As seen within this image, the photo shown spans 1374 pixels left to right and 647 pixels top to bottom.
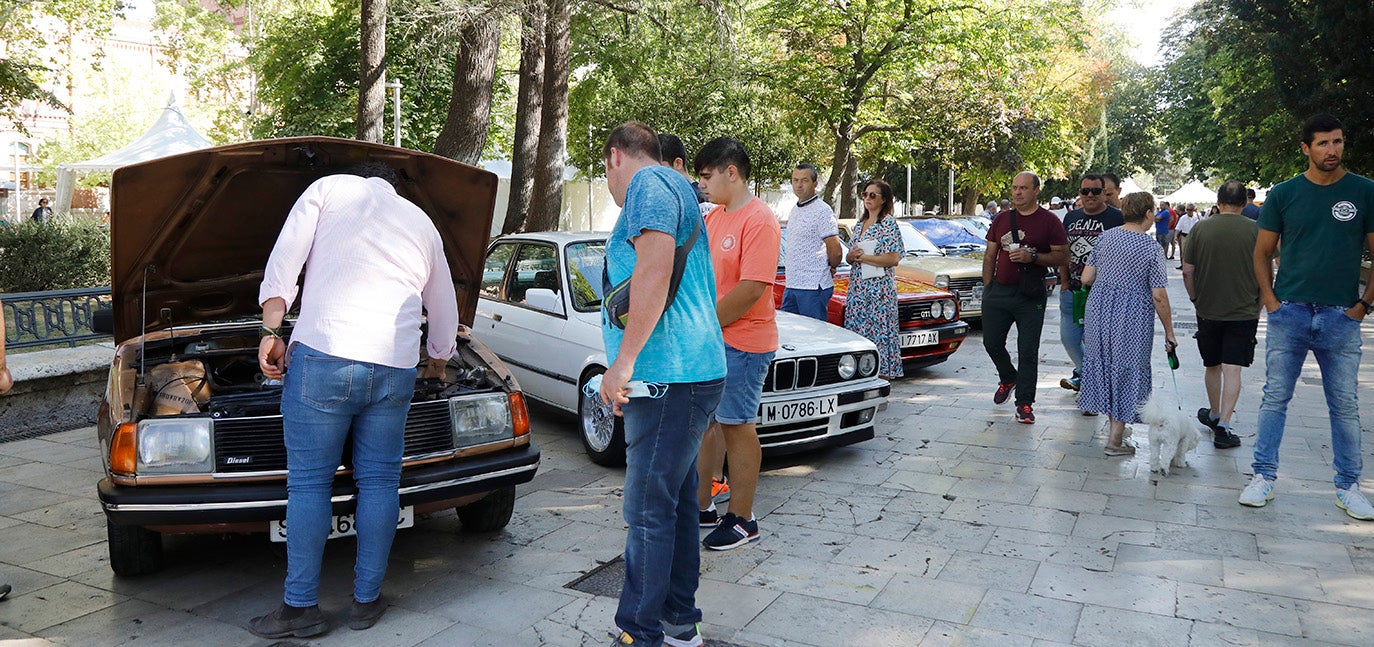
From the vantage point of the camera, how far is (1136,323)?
21.1 ft

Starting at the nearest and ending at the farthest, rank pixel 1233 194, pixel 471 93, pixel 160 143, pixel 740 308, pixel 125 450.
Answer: pixel 125 450 → pixel 740 308 → pixel 1233 194 → pixel 471 93 → pixel 160 143

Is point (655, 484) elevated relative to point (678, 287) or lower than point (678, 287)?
lower

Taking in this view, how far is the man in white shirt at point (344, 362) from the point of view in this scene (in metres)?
3.64

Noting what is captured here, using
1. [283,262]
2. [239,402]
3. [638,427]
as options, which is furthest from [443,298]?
[638,427]

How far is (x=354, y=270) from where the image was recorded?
369 centimetres

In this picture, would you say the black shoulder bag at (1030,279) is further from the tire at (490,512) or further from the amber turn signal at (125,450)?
the amber turn signal at (125,450)

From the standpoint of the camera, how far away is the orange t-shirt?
4684mm

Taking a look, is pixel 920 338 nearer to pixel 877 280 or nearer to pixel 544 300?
pixel 877 280

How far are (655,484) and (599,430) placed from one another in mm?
3054

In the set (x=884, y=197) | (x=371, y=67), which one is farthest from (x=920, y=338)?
(x=371, y=67)

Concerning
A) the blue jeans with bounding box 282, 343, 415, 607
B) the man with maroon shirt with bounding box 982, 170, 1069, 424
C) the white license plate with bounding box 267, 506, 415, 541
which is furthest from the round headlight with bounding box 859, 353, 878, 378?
the blue jeans with bounding box 282, 343, 415, 607

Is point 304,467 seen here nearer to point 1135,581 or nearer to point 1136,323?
point 1135,581

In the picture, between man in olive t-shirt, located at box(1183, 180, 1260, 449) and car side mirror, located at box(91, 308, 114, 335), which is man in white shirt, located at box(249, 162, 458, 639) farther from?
man in olive t-shirt, located at box(1183, 180, 1260, 449)

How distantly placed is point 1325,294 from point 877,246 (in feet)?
11.1
